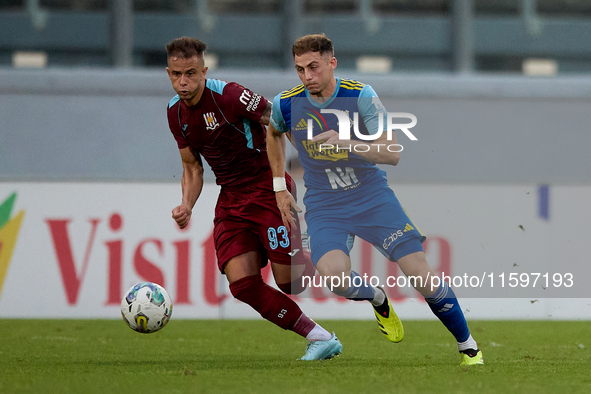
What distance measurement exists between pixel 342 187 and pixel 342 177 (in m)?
0.07

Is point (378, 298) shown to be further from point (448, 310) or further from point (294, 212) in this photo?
point (294, 212)

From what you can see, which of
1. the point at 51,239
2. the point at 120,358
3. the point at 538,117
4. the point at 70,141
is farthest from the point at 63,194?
the point at 538,117

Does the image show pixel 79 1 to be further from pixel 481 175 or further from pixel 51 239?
pixel 481 175

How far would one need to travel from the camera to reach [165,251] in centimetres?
896

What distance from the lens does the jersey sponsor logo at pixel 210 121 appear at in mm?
5457

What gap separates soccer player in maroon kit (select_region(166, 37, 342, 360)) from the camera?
17.6 ft

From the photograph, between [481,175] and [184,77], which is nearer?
[184,77]

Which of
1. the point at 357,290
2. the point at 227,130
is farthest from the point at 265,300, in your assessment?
the point at 227,130

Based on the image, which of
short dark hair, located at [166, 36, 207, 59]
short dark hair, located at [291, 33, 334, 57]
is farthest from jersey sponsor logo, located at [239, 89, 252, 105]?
short dark hair, located at [291, 33, 334, 57]

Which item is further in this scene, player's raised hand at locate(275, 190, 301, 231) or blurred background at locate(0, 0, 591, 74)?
blurred background at locate(0, 0, 591, 74)

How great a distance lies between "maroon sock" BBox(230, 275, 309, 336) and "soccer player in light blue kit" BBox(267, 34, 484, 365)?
41 cm

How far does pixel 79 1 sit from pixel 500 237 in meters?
7.56

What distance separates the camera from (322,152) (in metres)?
5.12

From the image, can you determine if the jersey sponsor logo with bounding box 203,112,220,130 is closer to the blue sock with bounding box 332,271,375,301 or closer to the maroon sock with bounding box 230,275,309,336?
the maroon sock with bounding box 230,275,309,336
